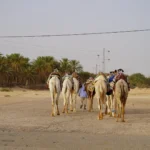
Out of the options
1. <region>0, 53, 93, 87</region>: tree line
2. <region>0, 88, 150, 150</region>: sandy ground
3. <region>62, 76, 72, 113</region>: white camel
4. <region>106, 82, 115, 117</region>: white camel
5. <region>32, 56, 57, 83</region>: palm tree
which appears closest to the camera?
<region>0, 88, 150, 150</region>: sandy ground

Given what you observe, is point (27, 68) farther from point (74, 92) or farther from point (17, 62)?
point (74, 92)

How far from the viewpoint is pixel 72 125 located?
15320mm

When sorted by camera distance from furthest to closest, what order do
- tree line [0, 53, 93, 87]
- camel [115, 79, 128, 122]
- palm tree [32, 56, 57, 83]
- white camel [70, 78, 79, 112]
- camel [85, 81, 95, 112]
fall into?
palm tree [32, 56, 57, 83]
tree line [0, 53, 93, 87]
camel [85, 81, 95, 112]
white camel [70, 78, 79, 112]
camel [115, 79, 128, 122]

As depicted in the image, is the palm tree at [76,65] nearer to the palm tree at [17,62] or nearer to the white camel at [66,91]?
the palm tree at [17,62]

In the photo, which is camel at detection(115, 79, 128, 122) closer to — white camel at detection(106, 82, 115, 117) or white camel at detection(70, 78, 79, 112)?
white camel at detection(106, 82, 115, 117)

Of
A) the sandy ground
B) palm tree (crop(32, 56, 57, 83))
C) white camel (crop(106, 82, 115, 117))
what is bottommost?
the sandy ground

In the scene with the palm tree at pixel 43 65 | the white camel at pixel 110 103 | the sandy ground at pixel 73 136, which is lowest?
the sandy ground at pixel 73 136

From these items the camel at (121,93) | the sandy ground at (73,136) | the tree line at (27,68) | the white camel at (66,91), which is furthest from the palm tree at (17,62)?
the sandy ground at (73,136)

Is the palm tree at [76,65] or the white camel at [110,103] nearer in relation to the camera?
the white camel at [110,103]

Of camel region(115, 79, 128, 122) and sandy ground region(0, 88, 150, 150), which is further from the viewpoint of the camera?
camel region(115, 79, 128, 122)

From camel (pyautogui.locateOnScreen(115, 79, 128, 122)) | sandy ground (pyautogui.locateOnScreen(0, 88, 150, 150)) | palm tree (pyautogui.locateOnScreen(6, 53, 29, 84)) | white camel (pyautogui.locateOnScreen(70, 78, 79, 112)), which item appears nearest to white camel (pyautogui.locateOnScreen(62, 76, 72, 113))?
white camel (pyautogui.locateOnScreen(70, 78, 79, 112))

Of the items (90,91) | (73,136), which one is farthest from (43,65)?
(73,136)

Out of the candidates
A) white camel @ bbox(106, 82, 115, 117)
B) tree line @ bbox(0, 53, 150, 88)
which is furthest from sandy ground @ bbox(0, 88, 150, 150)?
tree line @ bbox(0, 53, 150, 88)

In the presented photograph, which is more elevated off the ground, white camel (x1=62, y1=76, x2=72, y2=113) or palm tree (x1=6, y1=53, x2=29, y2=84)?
palm tree (x1=6, y1=53, x2=29, y2=84)
